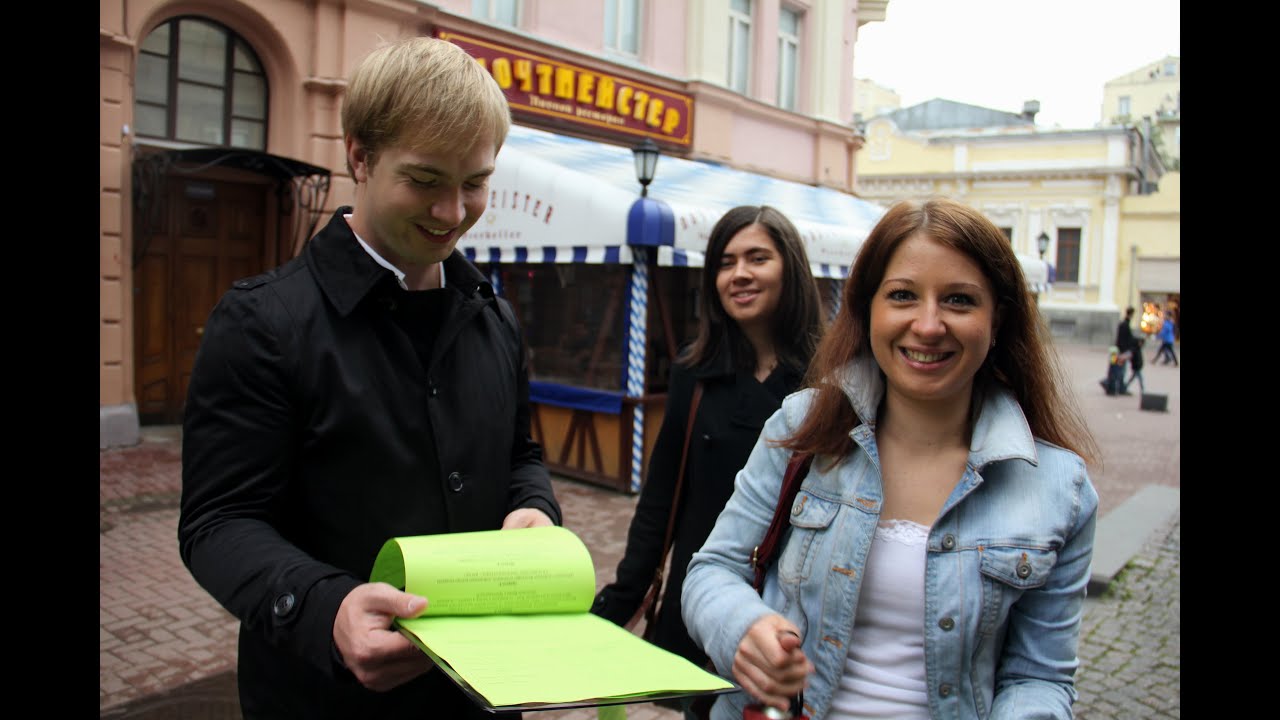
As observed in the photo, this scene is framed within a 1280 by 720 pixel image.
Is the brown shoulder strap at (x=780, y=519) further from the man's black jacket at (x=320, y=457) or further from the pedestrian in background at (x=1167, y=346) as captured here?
the pedestrian in background at (x=1167, y=346)

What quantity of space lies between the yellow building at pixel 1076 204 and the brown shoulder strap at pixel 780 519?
39.3 meters

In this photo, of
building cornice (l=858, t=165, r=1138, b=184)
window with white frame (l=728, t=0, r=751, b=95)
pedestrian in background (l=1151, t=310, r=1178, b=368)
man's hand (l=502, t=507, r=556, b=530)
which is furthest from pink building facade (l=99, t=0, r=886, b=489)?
building cornice (l=858, t=165, r=1138, b=184)

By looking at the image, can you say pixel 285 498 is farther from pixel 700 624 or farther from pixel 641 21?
pixel 641 21

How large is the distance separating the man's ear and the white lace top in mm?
1126

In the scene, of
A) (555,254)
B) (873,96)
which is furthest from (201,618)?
(873,96)

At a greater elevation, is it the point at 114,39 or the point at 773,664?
the point at 114,39

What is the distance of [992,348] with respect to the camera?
6.18 feet

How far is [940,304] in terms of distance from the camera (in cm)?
175

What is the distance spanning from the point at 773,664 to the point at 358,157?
1.08m

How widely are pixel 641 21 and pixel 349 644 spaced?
13239 mm

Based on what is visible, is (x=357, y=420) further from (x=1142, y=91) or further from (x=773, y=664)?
(x=1142, y=91)

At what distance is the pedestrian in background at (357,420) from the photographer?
4.37 feet

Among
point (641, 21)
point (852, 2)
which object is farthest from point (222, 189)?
point (852, 2)

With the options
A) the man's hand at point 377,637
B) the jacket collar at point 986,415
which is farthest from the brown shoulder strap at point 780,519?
the man's hand at point 377,637
